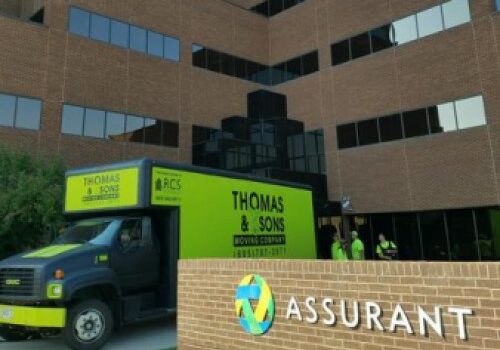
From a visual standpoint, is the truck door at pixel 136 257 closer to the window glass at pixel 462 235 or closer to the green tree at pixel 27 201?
the green tree at pixel 27 201

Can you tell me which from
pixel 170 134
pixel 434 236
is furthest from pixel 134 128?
pixel 434 236

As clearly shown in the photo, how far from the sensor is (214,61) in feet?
102

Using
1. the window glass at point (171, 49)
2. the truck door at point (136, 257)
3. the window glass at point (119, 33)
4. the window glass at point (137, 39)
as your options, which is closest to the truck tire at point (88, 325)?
the truck door at point (136, 257)

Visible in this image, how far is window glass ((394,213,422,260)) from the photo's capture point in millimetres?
24453

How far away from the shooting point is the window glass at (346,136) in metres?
27.5

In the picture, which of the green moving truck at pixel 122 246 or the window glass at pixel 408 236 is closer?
the green moving truck at pixel 122 246

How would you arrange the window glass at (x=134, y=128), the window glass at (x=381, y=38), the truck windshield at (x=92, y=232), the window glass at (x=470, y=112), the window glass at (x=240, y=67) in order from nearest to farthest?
the truck windshield at (x=92, y=232)
the window glass at (x=470, y=112)
the window glass at (x=134, y=128)
the window glass at (x=381, y=38)
the window glass at (x=240, y=67)

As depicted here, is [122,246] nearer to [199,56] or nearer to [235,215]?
[235,215]

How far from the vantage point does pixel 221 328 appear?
255 inches

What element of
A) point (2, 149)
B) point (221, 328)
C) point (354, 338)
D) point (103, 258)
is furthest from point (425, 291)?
point (2, 149)

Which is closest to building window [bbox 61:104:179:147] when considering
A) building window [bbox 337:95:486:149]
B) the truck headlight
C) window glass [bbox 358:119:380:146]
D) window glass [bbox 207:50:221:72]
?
window glass [bbox 207:50:221:72]

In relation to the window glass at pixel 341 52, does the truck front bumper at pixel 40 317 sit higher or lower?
lower

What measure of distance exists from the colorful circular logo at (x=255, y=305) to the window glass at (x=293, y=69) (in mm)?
26909

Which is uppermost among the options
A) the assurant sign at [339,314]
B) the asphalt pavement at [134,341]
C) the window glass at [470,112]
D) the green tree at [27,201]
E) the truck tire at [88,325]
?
the window glass at [470,112]
